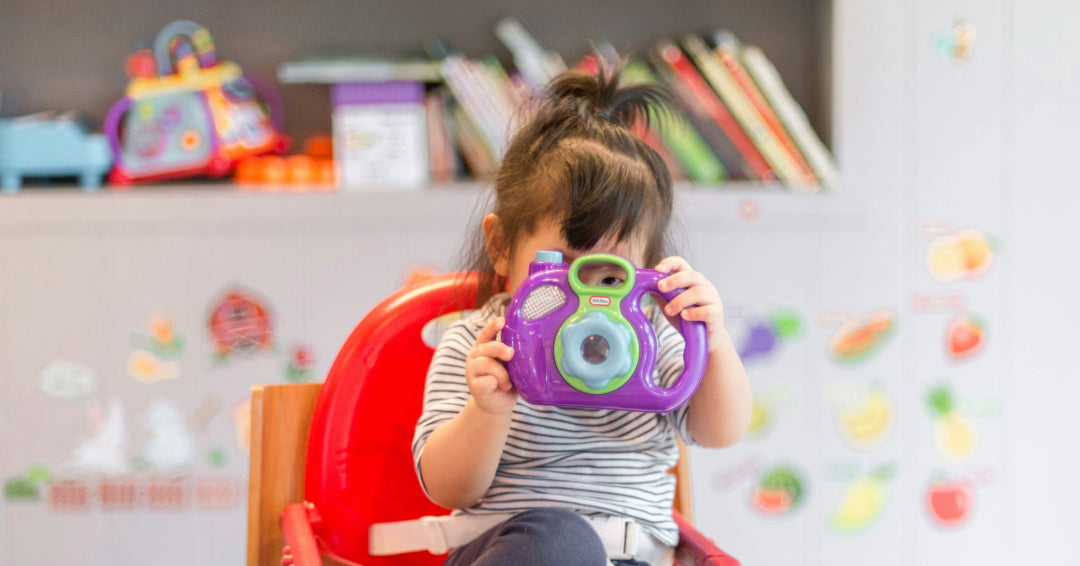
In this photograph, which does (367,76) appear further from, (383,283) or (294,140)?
(383,283)

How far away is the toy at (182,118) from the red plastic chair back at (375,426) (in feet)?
2.54

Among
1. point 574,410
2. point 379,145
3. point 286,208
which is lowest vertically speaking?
point 574,410

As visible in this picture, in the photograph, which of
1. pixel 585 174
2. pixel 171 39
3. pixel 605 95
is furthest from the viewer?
pixel 171 39

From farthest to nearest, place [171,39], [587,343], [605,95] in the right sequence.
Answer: [171,39]
[605,95]
[587,343]

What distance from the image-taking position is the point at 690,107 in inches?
58.1

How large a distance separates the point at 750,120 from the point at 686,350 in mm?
902

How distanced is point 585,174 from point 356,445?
1.05 ft

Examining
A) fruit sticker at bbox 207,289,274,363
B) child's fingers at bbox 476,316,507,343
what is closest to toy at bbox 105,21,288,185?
fruit sticker at bbox 207,289,274,363

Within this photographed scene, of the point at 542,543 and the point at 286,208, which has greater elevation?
the point at 286,208

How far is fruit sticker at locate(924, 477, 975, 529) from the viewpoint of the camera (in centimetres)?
149

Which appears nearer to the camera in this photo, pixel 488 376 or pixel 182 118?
pixel 488 376

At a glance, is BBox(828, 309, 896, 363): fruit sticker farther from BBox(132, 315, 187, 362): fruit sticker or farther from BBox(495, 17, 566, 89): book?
BBox(132, 315, 187, 362): fruit sticker

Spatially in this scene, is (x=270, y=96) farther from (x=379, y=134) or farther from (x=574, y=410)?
(x=574, y=410)

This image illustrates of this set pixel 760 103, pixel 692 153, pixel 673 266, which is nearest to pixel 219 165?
pixel 692 153
